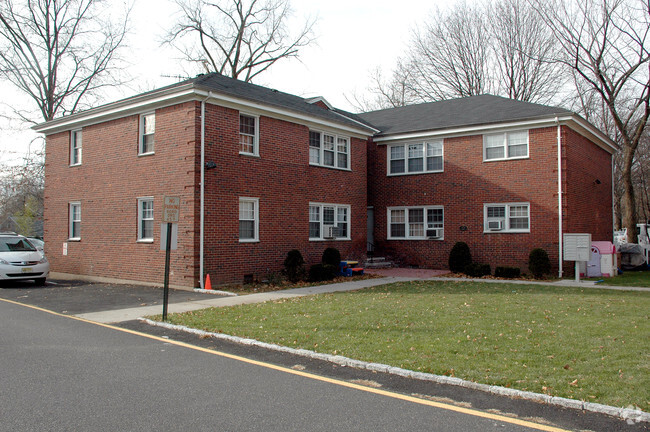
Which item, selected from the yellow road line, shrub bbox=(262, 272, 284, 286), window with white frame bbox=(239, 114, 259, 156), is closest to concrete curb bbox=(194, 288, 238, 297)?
shrub bbox=(262, 272, 284, 286)

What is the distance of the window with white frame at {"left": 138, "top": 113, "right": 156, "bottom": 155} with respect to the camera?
17666 mm

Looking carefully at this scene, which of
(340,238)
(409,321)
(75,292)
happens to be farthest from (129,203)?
(409,321)

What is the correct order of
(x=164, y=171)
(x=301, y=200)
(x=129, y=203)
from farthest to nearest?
(x=301, y=200), (x=129, y=203), (x=164, y=171)

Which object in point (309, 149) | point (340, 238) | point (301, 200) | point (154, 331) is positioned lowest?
point (154, 331)

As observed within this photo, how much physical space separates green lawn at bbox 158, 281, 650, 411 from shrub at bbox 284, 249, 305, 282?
412cm

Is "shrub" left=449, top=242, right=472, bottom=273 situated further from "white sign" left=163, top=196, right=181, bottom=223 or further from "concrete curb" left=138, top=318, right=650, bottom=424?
"concrete curb" left=138, top=318, right=650, bottom=424

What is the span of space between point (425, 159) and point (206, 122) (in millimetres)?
10557

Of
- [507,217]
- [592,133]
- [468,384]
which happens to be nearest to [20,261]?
[468,384]

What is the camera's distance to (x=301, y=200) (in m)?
19.7

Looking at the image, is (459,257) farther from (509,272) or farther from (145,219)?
(145,219)

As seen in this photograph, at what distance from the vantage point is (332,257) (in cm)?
1977

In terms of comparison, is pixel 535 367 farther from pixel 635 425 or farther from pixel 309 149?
pixel 309 149

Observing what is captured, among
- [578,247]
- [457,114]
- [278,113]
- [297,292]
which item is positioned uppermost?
[457,114]

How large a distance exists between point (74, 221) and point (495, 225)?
16873 millimetres
